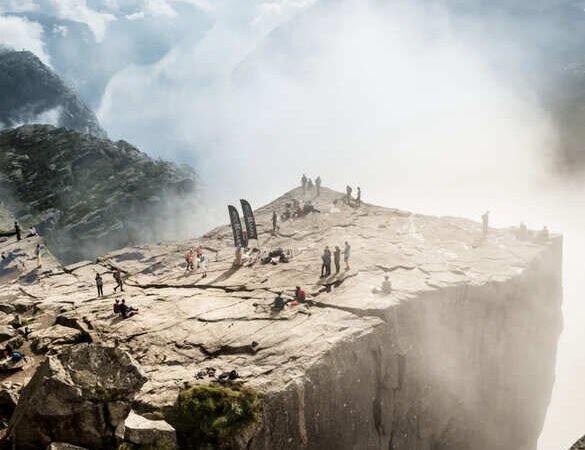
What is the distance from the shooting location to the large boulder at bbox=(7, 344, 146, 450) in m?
12.9

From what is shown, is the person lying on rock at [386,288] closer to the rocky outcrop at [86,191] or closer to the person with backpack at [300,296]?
the person with backpack at [300,296]

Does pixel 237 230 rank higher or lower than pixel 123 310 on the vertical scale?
higher

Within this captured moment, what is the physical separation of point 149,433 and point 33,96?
177372 mm

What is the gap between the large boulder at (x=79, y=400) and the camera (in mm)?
12852

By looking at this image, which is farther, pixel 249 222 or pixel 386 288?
pixel 249 222

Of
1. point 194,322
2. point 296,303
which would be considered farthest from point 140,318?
point 296,303

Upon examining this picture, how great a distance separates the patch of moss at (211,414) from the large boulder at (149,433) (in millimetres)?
915

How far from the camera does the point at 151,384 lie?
16.8 metres

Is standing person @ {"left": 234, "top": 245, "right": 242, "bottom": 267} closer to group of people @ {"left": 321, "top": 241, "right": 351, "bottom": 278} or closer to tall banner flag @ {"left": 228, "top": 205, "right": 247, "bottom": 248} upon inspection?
tall banner flag @ {"left": 228, "top": 205, "right": 247, "bottom": 248}

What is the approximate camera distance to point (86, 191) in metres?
94.9

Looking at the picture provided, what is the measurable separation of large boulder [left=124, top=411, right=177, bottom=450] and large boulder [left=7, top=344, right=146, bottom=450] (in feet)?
1.19

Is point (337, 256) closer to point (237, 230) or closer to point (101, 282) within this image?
point (237, 230)

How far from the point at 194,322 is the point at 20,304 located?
15.1 m

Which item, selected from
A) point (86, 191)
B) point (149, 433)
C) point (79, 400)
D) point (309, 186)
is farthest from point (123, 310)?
point (86, 191)
